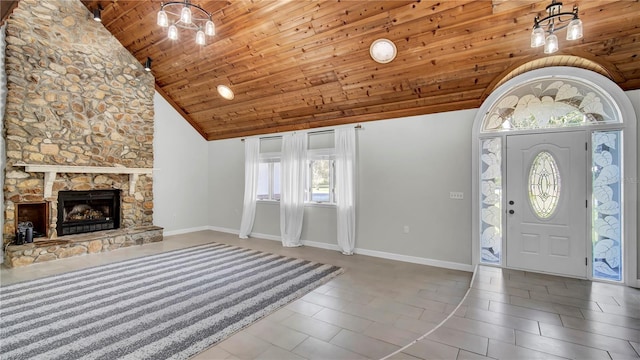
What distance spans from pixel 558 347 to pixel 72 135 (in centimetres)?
722

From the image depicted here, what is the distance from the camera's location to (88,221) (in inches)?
217

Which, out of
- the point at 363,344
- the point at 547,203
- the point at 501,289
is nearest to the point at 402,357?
the point at 363,344

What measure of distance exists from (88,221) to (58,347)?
4.02 m

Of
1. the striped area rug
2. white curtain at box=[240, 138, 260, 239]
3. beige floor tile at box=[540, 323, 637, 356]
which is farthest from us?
white curtain at box=[240, 138, 260, 239]

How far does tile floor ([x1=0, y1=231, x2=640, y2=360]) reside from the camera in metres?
2.16

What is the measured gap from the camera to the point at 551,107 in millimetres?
3867

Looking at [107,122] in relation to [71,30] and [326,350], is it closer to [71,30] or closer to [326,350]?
[71,30]

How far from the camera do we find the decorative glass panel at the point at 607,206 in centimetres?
356

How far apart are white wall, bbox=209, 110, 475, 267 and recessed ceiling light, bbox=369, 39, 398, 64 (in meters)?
1.20

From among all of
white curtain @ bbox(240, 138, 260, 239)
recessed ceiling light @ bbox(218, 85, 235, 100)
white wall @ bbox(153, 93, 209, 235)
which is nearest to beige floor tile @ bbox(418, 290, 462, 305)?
white curtain @ bbox(240, 138, 260, 239)

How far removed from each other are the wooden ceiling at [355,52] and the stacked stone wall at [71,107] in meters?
0.51

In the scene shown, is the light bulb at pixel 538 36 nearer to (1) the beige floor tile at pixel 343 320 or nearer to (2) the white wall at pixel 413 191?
(2) the white wall at pixel 413 191

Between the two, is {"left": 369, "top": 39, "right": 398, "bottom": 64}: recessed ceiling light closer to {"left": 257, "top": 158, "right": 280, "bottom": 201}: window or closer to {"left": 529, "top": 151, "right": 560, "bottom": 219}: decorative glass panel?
{"left": 529, "top": 151, "right": 560, "bottom": 219}: decorative glass panel

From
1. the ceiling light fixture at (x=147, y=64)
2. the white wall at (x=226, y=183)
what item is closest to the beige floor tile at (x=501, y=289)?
the white wall at (x=226, y=183)
